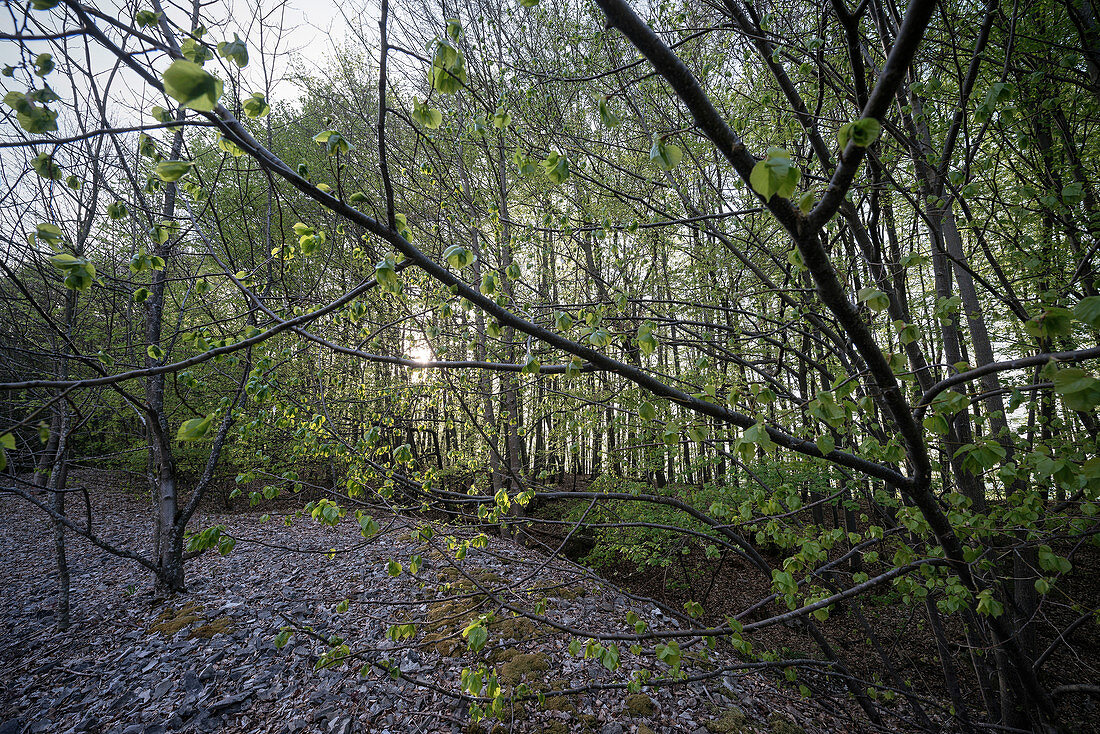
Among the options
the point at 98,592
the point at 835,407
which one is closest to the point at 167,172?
the point at 835,407

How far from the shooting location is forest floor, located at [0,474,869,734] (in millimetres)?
3447

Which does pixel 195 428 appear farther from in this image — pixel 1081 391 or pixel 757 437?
pixel 1081 391

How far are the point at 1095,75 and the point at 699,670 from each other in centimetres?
587

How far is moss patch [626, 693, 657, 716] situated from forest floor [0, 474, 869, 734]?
0.02 m

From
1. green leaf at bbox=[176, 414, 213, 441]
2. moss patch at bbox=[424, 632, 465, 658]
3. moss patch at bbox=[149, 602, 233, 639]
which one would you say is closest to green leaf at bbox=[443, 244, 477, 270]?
green leaf at bbox=[176, 414, 213, 441]

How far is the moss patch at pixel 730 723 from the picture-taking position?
11.7ft

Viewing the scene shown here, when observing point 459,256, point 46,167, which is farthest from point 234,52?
point 46,167

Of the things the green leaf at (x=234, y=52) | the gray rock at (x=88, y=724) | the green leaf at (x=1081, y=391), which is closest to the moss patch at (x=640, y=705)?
the green leaf at (x=1081, y=391)

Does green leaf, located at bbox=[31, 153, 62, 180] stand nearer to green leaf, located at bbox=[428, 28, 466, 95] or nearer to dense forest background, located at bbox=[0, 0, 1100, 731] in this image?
dense forest background, located at bbox=[0, 0, 1100, 731]

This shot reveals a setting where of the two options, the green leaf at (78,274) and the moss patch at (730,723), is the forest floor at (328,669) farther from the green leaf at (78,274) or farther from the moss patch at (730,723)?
the green leaf at (78,274)

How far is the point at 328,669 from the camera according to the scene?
157 inches

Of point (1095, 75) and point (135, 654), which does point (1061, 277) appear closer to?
point (1095, 75)

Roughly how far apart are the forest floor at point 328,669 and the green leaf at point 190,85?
7.21 ft

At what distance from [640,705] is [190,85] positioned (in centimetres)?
505
